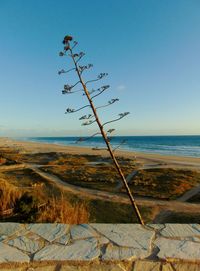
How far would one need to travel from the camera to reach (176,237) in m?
3.62

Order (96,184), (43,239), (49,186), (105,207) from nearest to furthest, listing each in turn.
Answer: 1. (43,239)
2. (105,207)
3. (49,186)
4. (96,184)

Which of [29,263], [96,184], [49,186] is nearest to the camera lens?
[29,263]

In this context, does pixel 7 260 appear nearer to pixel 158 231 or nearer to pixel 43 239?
pixel 43 239

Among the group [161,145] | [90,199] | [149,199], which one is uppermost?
[161,145]

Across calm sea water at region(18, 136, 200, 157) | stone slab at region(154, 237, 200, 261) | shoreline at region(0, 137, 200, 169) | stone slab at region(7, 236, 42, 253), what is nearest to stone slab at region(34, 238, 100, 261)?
stone slab at region(7, 236, 42, 253)

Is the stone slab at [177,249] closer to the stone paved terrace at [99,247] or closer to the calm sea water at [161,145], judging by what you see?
the stone paved terrace at [99,247]

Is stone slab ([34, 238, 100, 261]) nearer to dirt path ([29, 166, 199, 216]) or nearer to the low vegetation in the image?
dirt path ([29, 166, 199, 216])

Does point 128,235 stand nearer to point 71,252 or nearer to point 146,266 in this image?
point 146,266

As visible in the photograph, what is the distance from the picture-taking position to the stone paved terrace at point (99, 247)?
2969 millimetres

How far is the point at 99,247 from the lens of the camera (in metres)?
3.33

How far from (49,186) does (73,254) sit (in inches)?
427

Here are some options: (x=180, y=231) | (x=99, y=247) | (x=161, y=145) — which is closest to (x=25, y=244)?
(x=99, y=247)

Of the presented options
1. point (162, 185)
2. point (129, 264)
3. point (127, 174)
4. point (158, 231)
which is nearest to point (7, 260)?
point (129, 264)

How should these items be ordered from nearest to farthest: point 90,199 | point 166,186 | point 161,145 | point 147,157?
1. point 90,199
2. point 166,186
3. point 147,157
4. point 161,145
